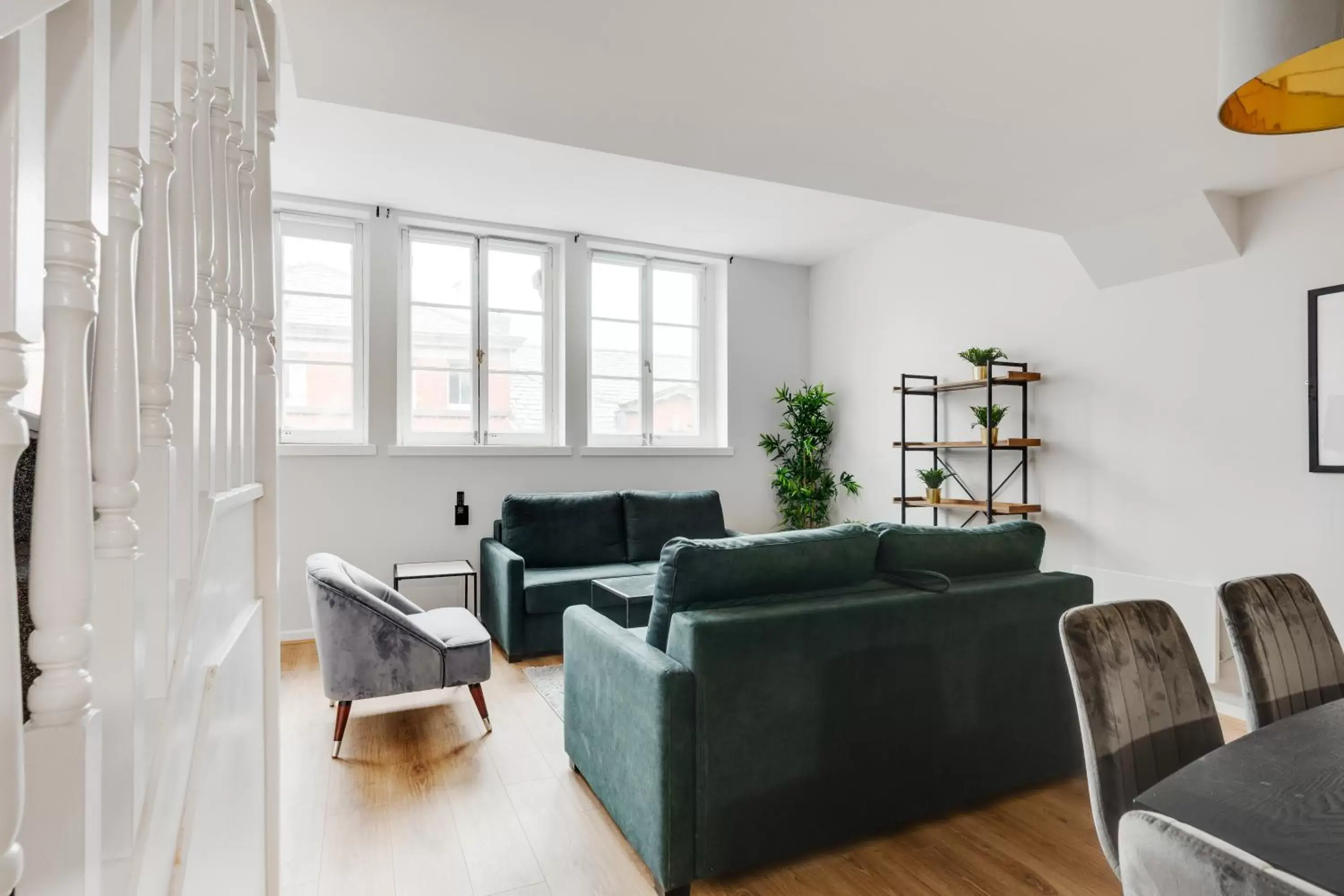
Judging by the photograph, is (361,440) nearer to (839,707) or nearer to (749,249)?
(749,249)

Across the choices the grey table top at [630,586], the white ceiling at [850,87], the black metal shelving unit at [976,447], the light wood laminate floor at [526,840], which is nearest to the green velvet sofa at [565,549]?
the grey table top at [630,586]

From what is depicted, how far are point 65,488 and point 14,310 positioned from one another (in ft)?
0.59

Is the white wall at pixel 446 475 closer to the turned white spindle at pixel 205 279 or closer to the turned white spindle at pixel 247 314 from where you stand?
the turned white spindle at pixel 247 314

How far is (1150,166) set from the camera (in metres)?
2.58

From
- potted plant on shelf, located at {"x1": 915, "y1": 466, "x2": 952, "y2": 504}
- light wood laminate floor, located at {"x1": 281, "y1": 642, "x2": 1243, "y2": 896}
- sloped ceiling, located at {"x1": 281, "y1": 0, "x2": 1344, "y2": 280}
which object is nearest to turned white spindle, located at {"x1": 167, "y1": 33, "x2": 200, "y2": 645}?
sloped ceiling, located at {"x1": 281, "y1": 0, "x2": 1344, "y2": 280}

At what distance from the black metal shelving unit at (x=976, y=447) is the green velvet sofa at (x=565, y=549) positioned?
4.40 feet

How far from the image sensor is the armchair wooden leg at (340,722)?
106 inches

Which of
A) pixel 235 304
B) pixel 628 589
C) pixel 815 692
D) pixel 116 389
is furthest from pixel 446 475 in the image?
pixel 116 389

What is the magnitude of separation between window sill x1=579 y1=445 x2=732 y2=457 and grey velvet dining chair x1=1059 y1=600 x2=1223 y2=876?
383 centimetres

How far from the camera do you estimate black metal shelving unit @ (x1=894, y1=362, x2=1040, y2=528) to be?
381 centimetres

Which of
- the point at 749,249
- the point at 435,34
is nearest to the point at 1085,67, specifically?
the point at 435,34

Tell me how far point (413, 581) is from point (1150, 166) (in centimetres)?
433

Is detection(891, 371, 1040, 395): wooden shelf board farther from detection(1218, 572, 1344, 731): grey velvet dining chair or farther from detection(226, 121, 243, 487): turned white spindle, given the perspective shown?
detection(226, 121, 243, 487): turned white spindle

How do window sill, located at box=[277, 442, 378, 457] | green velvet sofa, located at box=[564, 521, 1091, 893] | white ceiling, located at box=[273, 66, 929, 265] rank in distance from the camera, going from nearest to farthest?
green velvet sofa, located at box=[564, 521, 1091, 893] < white ceiling, located at box=[273, 66, 929, 265] < window sill, located at box=[277, 442, 378, 457]
